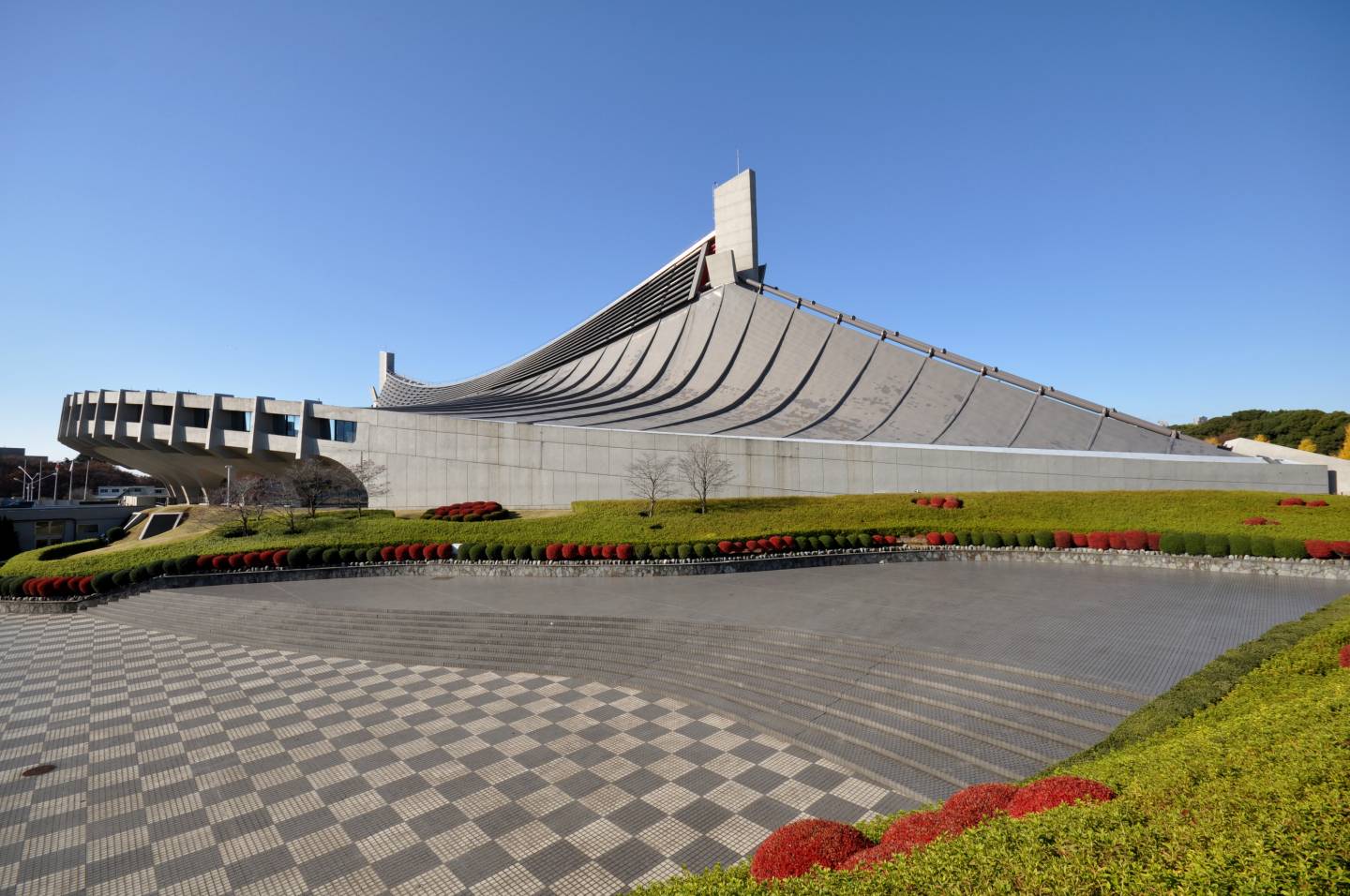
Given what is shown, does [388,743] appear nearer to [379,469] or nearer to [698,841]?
[698,841]

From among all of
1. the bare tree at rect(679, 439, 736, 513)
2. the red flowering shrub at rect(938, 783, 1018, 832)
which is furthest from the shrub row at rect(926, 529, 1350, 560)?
the red flowering shrub at rect(938, 783, 1018, 832)

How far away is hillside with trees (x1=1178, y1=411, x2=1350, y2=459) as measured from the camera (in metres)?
52.8

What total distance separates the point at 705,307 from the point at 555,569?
63.2 ft

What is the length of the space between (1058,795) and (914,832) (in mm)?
928

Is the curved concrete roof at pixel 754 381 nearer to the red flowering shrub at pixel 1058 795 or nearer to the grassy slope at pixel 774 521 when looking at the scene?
the grassy slope at pixel 774 521

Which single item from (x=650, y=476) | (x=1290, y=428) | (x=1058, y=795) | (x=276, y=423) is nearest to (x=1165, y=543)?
(x=650, y=476)

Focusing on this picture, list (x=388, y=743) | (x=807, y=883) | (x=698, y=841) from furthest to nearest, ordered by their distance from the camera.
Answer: (x=388, y=743) → (x=698, y=841) → (x=807, y=883)

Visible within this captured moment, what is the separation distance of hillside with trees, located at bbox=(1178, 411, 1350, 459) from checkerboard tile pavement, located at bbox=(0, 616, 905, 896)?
67527 millimetres

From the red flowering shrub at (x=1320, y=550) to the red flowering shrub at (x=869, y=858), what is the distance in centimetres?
1761

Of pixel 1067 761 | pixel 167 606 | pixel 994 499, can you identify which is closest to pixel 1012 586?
pixel 994 499

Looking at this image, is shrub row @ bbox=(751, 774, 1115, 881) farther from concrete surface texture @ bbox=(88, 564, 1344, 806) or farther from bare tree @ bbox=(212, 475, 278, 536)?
bare tree @ bbox=(212, 475, 278, 536)

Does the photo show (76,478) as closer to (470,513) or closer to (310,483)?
(310,483)

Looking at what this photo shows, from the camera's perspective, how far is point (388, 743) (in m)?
7.48

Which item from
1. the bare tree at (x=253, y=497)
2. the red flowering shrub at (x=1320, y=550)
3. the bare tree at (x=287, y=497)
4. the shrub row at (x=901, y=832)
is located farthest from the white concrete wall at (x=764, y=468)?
the shrub row at (x=901, y=832)
